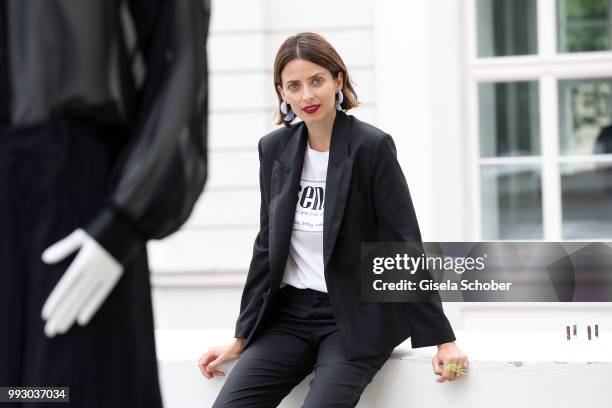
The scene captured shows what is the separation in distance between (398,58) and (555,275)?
265 cm

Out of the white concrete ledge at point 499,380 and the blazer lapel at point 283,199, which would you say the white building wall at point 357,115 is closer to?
the white concrete ledge at point 499,380

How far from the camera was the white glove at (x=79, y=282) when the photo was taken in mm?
1232

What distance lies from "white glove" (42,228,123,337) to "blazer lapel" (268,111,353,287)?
141 cm

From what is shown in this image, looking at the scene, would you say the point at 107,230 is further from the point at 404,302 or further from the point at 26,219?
the point at 404,302

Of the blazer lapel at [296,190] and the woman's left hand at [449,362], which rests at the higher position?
the blazer lapel at [296,190]

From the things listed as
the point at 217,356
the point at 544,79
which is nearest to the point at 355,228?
the point at 217,356

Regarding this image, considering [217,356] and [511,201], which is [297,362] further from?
[511,201]

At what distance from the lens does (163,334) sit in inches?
131

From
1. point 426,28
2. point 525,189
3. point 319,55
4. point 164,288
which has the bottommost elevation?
point 164,288

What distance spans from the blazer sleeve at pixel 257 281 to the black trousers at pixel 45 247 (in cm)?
148

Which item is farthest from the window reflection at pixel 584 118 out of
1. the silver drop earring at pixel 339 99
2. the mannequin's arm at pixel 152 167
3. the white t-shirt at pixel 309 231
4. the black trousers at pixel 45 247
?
the black trousers at pixel 45 247

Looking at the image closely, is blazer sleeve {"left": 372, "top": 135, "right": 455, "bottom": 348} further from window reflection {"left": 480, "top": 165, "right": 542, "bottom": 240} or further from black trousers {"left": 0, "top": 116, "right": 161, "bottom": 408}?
window reflection {"left": 480, "top": 165, "right": 542, "bottom": 240}

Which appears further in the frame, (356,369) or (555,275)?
(555,275)

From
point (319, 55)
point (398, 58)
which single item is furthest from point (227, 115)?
point (319, 55)
